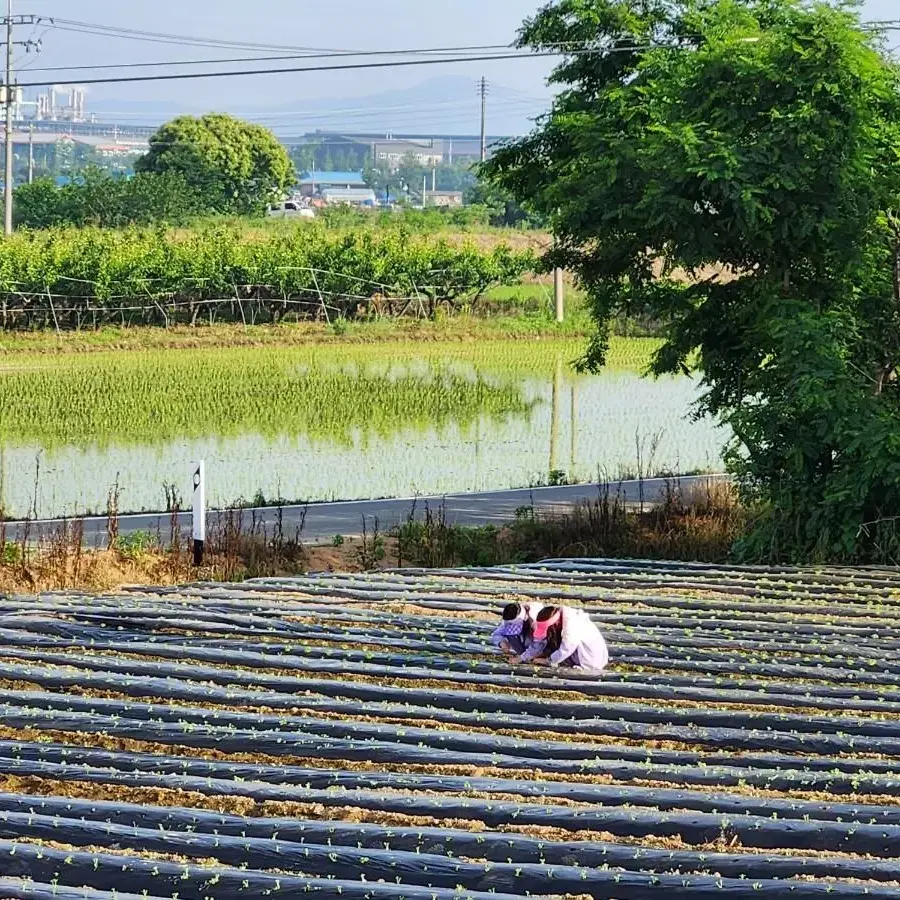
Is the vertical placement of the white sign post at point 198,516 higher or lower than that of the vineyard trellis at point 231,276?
lower

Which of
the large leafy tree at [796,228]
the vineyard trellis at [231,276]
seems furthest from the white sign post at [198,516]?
the vineyard trellis at [231,276]

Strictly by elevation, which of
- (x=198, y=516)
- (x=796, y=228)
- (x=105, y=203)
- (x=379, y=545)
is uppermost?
(x=105, y=203)

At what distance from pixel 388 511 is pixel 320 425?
258 inches

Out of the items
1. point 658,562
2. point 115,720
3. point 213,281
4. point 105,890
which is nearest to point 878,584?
point 658,562

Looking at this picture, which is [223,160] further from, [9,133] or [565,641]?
[565,641]

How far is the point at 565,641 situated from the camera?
756 centimetres

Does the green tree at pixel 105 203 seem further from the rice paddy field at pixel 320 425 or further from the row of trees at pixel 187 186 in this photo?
the rice paddy field at pixel 320 425

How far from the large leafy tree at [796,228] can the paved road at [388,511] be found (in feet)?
7.45

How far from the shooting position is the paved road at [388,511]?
13.7 meters

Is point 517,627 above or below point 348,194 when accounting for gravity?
below

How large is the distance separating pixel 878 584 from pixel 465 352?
21.5 metres

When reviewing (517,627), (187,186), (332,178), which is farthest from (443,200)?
(517,627)

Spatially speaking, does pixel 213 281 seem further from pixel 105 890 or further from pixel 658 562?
pixel 105 890

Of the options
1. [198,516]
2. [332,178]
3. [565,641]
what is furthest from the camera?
[332,178]
